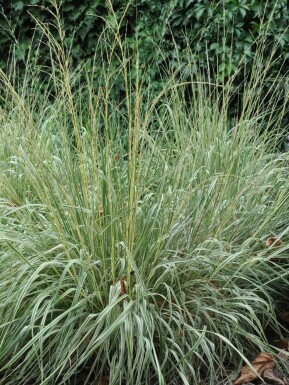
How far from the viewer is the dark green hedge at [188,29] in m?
5.32

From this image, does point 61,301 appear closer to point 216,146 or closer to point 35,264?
point 35,264

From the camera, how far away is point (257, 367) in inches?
115

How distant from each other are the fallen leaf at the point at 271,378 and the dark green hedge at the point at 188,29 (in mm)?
2451

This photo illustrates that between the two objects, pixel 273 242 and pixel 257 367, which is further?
pixel 273 242

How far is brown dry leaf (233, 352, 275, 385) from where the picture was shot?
2.88 metres

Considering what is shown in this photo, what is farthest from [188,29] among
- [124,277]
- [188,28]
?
[124,277]

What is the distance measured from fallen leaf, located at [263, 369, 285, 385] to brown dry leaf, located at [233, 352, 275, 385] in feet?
0.06

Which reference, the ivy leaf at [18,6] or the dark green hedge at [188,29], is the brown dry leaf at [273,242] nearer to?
the dark green hedge at [188,29]

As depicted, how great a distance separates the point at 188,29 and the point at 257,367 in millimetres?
3759

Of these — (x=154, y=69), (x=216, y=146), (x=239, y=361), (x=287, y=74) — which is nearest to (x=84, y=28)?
(x=154, y=69)

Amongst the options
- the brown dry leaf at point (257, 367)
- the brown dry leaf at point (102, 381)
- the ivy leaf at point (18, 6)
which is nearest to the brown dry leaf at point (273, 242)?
the brown dry leaf at point (257, 367)

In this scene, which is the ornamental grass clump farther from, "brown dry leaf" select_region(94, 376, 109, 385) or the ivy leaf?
the ivy leaf

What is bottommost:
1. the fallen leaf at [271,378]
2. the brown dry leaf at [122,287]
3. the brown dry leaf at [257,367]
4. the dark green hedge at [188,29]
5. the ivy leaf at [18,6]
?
the fallen leaf at [271,378]

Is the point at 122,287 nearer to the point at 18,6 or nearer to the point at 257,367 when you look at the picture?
the point at 257,367
